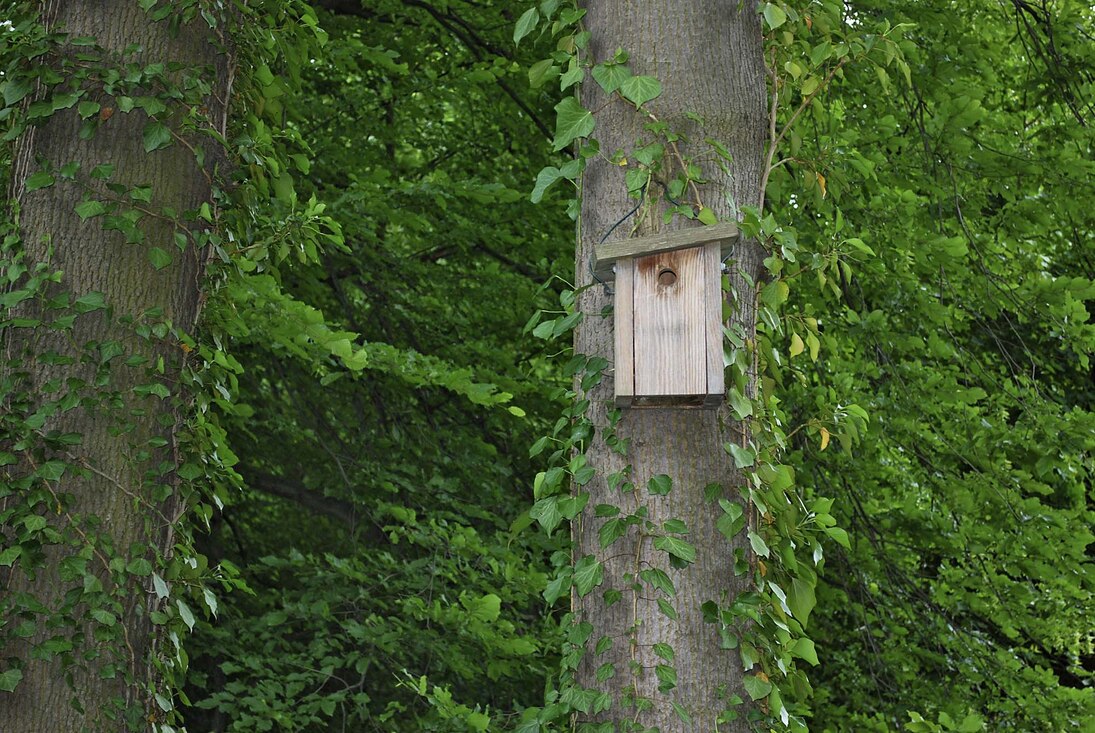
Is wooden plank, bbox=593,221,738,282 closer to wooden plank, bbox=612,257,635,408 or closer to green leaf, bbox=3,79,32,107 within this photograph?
wooden plank, bbox=612,257,635,408

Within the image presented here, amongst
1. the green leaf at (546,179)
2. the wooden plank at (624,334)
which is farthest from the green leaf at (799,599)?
the green leaf at (546,179)

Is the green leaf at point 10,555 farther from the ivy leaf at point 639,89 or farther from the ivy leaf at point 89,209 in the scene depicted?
the ivy leaf at point 639,89

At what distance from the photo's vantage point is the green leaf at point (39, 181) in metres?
3.46

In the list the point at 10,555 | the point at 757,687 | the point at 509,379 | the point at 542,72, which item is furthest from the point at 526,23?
the point at 509,379

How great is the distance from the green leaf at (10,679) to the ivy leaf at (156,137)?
1466mm

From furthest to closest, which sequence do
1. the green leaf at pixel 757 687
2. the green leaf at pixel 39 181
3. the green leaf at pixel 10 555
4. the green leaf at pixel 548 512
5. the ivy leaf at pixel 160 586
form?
the green leaf at pixel 39 181, the ivy leaf at pixel 160 586, the green leaf at pixel 10 555, the green leaf at pixel 548 512, the green leaf at pixel 757 687

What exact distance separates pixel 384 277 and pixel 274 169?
9.55ft

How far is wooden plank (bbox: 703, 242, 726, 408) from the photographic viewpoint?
2.60m

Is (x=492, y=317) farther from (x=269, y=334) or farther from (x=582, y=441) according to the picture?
(x=582, y=441)

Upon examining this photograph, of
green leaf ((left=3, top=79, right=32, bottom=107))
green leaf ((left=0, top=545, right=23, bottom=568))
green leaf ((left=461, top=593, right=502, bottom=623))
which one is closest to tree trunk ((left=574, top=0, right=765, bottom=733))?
green leaf ((left=0, top=545, right=23, bottom=568))

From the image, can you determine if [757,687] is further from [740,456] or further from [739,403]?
[739,403]

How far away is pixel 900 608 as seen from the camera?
20.6 ft

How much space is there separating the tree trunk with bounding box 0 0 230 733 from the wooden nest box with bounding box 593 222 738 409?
1485mm

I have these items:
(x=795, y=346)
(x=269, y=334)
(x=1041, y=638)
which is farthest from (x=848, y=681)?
(x=795, y=346)
